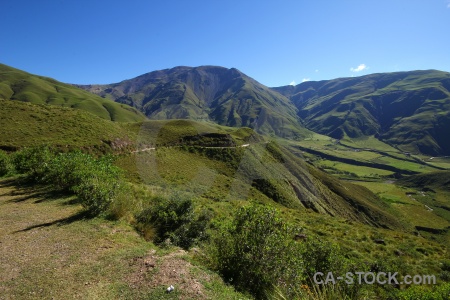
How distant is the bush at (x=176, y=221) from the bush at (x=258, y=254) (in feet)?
8.86

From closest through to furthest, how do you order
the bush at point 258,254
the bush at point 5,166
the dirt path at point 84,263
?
the dirt path at point 84,263 < the bush at point 258,254 < the bush at point 5,166

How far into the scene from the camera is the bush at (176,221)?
1424 centimetres

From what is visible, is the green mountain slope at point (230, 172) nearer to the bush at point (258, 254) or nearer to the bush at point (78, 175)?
the bush at point (78, 175)

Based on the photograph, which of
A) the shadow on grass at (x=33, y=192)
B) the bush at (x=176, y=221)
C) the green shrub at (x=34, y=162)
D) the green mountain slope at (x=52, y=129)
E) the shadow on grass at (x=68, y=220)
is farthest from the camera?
the green mountain slope at (x=52, y=129)

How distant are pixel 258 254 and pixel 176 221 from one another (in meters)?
6.10

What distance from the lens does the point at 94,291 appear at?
838 cm

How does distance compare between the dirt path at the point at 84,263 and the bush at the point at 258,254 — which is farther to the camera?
the bush at the point at 258,254

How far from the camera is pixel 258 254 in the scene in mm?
10516

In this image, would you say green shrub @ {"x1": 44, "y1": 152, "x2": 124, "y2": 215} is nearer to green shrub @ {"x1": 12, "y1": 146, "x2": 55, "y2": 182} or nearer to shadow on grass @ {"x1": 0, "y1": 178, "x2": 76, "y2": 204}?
shadow on grass @ {"x1": 0, "y1": 178, "x2": 76, "y2": 204}

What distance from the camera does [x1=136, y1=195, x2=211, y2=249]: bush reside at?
46.7 ft

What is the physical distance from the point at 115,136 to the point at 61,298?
2359 inches

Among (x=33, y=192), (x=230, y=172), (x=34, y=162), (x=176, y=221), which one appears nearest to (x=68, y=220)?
(x=176, y=221)

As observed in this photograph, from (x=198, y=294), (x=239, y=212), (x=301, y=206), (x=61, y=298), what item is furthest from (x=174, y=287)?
(x=301, y=206)

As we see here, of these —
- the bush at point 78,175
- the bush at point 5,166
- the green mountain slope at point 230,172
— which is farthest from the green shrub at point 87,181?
the green mountain slope at point 230,172
